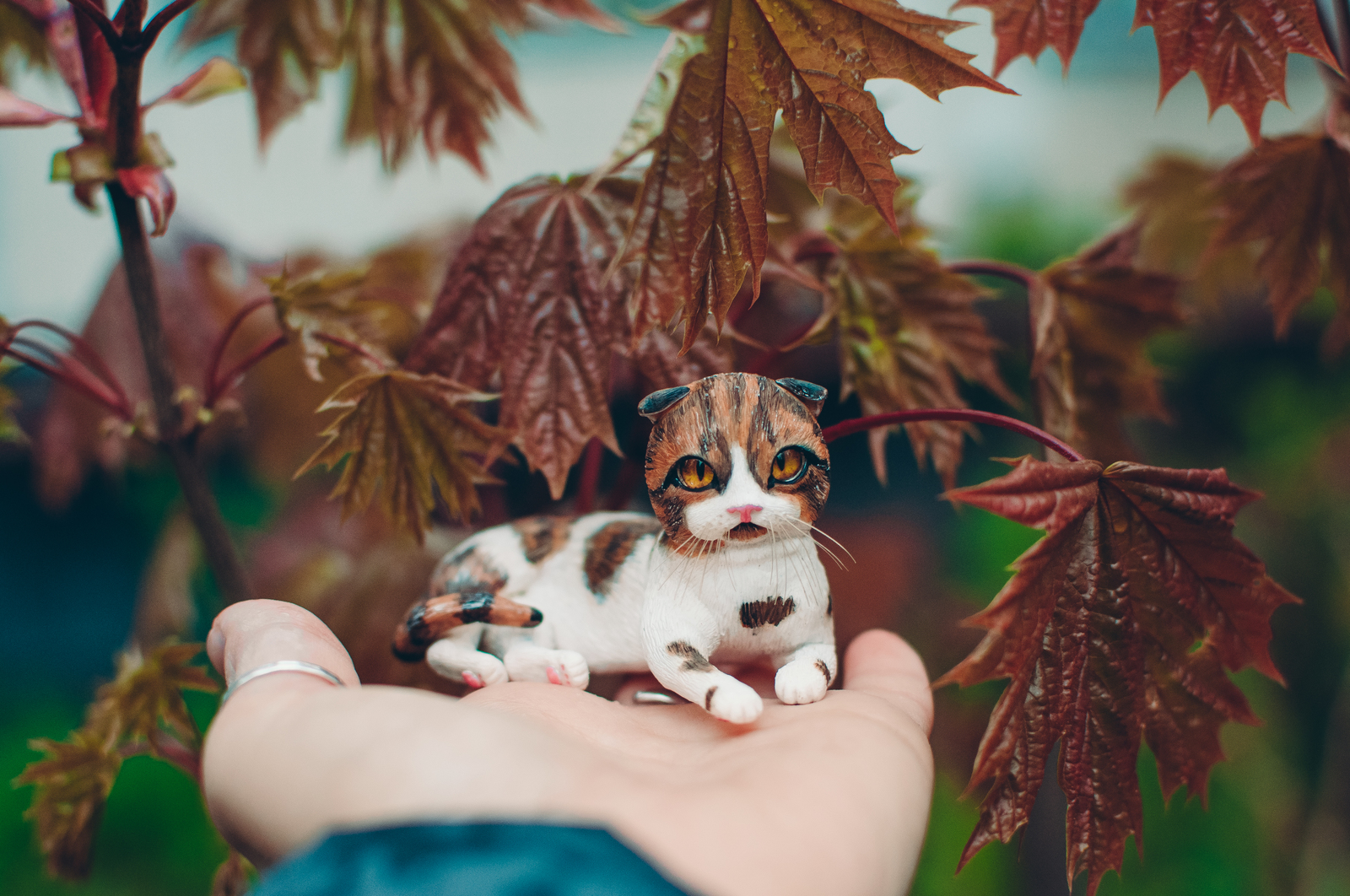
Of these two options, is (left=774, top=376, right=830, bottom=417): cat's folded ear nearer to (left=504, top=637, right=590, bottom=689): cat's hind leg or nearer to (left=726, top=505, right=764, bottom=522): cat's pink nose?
(left=726, top=505, right=764, bottom=522): cat's pink nose

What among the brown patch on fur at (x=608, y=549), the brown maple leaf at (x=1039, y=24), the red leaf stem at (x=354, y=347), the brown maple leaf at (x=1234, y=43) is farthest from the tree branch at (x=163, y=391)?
the brown maple leaf at (x=1234, y=43)

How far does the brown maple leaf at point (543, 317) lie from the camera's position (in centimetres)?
67

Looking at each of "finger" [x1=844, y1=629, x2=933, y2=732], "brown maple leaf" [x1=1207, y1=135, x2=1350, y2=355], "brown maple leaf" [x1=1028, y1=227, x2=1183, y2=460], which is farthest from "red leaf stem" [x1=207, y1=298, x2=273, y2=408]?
"brown maple leaf" [x1=1207, y1=135, x2=1350, y2=355]

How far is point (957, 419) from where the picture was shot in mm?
632

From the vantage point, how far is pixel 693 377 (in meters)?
0.69

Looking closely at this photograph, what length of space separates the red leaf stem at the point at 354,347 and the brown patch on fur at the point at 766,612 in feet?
1.20

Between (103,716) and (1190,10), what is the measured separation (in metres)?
1.24

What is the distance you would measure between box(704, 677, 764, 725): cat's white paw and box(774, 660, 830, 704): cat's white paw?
0.05 m

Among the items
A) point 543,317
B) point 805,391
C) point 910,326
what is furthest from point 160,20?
point 910,326

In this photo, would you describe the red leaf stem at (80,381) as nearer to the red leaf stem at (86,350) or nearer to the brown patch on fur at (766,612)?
the red leaf stem at (86,350)

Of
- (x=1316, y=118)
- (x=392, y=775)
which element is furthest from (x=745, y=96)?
(x=1316, y=118)

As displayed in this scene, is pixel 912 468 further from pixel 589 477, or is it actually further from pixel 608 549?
pixel 608 549

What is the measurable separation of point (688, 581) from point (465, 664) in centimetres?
20

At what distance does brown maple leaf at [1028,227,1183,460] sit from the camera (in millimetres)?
833
